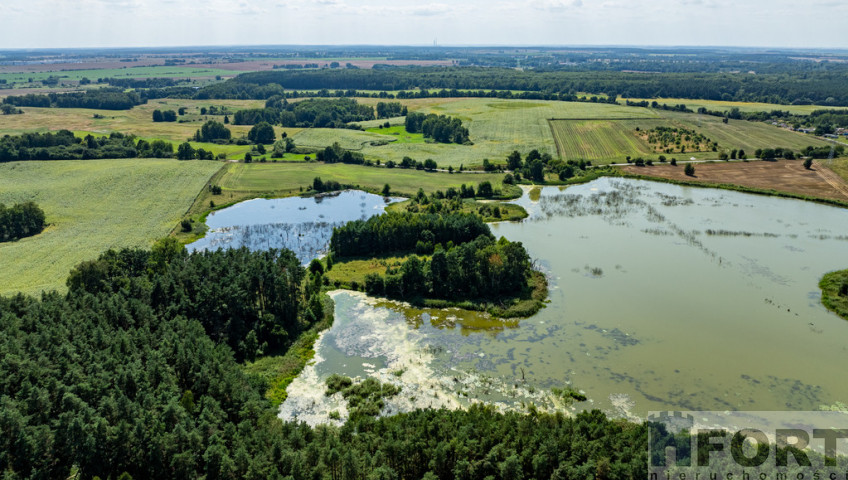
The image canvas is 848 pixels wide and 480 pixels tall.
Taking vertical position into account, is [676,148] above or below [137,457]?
above

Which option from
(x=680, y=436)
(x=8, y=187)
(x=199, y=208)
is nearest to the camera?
(x=680, y=436)

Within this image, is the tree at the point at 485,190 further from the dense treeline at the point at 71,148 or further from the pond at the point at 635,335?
the dense treeline at the point at 71,148

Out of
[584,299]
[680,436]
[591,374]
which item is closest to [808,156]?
[584,299]

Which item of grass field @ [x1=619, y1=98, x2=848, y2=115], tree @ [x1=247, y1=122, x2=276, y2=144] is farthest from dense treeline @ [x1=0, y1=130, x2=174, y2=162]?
grass field @ [x1=619, y1=98, x2=848, y2=115]

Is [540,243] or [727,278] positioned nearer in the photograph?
[727,278]

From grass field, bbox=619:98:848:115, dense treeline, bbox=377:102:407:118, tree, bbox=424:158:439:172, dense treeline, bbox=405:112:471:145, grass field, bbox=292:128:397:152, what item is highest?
grass field, bbox=619:98:848:115

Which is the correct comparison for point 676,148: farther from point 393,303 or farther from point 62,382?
point 62,382

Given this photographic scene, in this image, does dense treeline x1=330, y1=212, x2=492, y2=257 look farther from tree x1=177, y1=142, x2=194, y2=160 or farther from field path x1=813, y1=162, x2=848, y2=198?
tree x1=177, y1=142, x2=194, y2=160
